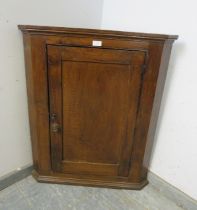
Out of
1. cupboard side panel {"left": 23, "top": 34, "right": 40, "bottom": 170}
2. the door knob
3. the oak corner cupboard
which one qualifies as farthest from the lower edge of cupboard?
the door knob

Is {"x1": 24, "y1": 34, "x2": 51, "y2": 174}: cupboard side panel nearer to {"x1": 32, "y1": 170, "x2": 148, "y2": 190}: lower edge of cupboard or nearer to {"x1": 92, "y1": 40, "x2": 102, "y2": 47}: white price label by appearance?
{"x1": 32, "y1": 170, "x2": 148, "y2": 190}: lower edge of cupboard

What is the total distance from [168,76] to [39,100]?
82cm

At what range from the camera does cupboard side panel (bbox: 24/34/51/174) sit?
1.14 m

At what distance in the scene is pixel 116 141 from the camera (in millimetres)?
1381

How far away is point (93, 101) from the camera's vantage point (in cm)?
127

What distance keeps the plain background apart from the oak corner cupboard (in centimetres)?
10

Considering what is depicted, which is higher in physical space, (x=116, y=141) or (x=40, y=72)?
(x=40, y=72)

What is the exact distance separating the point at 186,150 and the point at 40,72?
1.04 meters

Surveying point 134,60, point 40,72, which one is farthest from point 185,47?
point 40,72

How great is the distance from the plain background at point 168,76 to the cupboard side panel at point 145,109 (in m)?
0.19

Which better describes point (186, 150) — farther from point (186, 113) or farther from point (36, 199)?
point (36, 199)

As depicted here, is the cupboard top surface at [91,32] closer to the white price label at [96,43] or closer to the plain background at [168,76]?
the white price label at [96,43]

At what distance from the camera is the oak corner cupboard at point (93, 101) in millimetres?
1118

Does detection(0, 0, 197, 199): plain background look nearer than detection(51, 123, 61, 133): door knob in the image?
Yes
